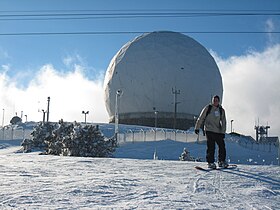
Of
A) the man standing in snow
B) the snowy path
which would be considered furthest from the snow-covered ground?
the man standing in snow

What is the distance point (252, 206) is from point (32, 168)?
5070 millimetres

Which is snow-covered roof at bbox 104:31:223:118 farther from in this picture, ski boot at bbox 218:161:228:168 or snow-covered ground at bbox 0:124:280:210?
ski boot at bbox 218:161:228:168

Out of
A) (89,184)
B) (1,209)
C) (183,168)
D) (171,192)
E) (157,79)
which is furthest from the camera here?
(157,79)

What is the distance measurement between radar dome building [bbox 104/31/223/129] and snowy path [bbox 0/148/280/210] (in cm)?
3982

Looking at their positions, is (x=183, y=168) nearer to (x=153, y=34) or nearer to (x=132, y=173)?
(x=132, y=173)

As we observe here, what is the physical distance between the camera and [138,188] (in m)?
6.00

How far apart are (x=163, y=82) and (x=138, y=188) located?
4273 cm

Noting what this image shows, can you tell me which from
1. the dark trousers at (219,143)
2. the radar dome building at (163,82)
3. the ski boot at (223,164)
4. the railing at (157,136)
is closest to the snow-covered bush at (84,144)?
the railing at (157,136)

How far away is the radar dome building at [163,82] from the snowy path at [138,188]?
39818mm

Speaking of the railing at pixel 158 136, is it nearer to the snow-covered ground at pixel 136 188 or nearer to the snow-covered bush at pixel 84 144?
the snow-covered bush at pixel 84 144

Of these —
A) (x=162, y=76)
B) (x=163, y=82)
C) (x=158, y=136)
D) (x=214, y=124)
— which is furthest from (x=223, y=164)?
(x=162, y=76)

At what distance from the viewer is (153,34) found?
177ft

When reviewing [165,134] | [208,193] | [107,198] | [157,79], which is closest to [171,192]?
[208,193]

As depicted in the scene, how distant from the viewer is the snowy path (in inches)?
195
